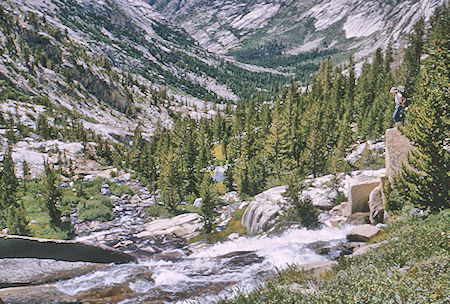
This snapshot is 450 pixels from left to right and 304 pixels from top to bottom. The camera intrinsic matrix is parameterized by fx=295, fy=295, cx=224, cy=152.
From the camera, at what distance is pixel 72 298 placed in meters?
17.3

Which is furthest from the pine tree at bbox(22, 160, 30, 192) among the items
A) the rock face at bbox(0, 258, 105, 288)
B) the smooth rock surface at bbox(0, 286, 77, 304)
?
the smooth rock surface at bbox(0, 286, 77, 304)

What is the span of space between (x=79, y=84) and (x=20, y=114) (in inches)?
2018

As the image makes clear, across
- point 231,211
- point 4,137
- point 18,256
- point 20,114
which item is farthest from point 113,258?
point 20,114

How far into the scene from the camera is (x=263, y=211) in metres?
28.7

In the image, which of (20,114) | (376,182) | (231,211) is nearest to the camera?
(376,182)

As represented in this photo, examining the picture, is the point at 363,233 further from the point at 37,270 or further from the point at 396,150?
the point at 37,270

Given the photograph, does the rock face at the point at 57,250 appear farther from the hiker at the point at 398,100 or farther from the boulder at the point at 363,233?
the hiker at the point at 398,100

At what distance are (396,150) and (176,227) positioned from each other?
25.3m

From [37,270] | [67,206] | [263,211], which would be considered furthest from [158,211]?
[263,211]

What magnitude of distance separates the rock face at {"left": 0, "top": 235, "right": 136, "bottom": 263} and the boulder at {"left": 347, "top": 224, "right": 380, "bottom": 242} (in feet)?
62.7

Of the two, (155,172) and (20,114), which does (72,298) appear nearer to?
(155,172)

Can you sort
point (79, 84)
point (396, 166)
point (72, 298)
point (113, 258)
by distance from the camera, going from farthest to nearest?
point (79, 84) → point (113, 258) → point (396, 166) → point (72, 298)

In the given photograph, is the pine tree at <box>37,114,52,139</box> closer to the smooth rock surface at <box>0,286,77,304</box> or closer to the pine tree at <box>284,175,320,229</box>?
the smooth rock surface at <box>0,286,77,304</box>

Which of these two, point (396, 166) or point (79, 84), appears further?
point (79, 84)
